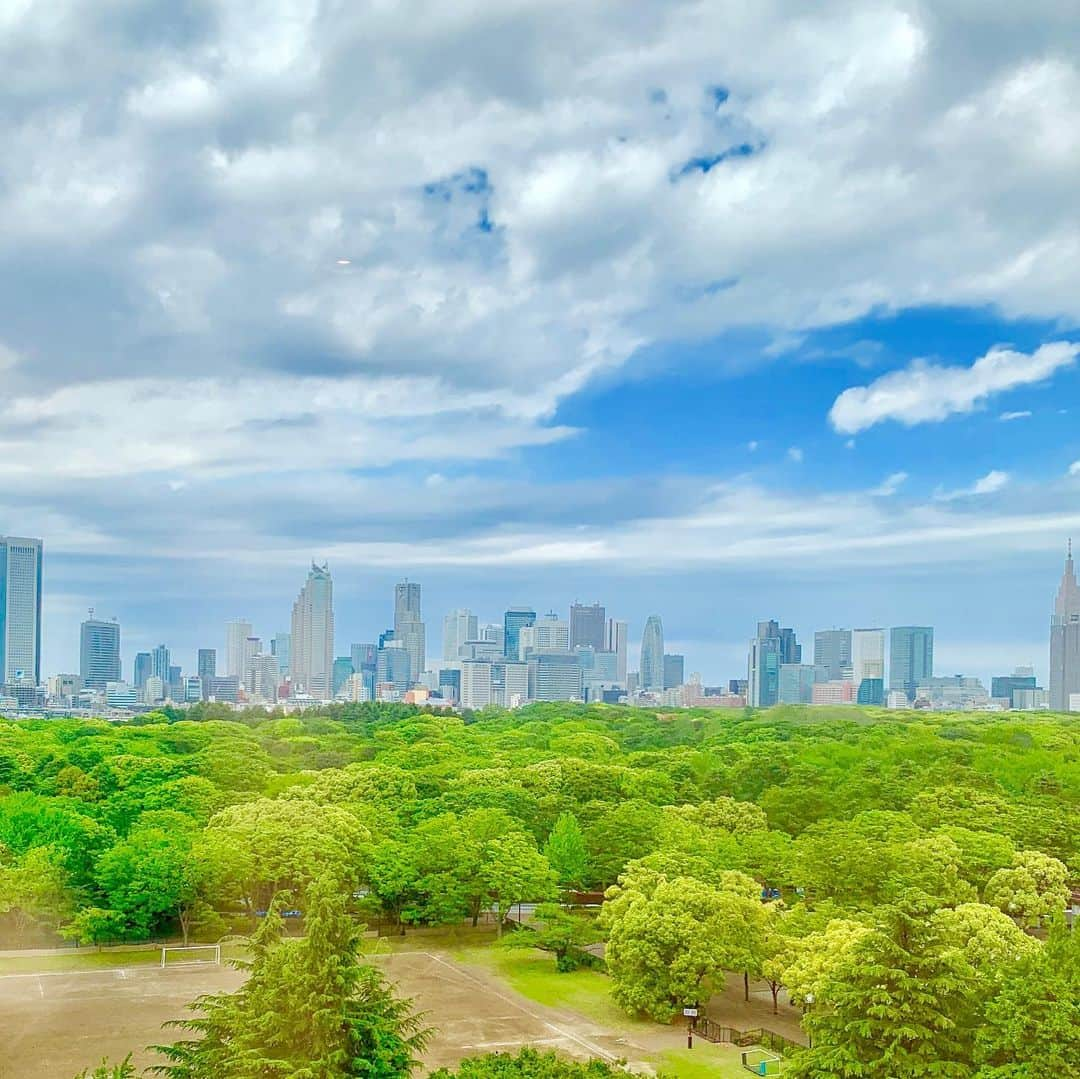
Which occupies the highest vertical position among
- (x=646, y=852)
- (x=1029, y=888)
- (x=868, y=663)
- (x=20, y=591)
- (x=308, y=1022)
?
(x=20, y=591)

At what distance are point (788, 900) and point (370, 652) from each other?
189 ft

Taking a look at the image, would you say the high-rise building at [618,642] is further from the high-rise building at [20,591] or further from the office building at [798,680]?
the high-rise building at [20,591]

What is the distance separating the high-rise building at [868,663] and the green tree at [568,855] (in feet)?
194

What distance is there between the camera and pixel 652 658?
→ 9456cm

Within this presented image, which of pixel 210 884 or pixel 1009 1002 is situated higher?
pixel 1009 1002

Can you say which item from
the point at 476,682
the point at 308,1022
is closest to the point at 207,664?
the point at 476,682

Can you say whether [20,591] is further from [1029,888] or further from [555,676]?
[555,676]

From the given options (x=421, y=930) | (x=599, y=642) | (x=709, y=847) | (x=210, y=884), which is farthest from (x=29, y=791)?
(x=599, y=642)

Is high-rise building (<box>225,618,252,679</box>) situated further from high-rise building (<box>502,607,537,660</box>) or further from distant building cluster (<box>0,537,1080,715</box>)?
high-rise building (<box>502,607,537,660</box>)

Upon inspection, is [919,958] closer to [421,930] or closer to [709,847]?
[709,847]

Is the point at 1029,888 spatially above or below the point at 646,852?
above

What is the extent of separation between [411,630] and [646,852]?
189ft

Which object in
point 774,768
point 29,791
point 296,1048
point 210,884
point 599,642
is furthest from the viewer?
point 599,642

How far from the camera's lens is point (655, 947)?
14.9m
